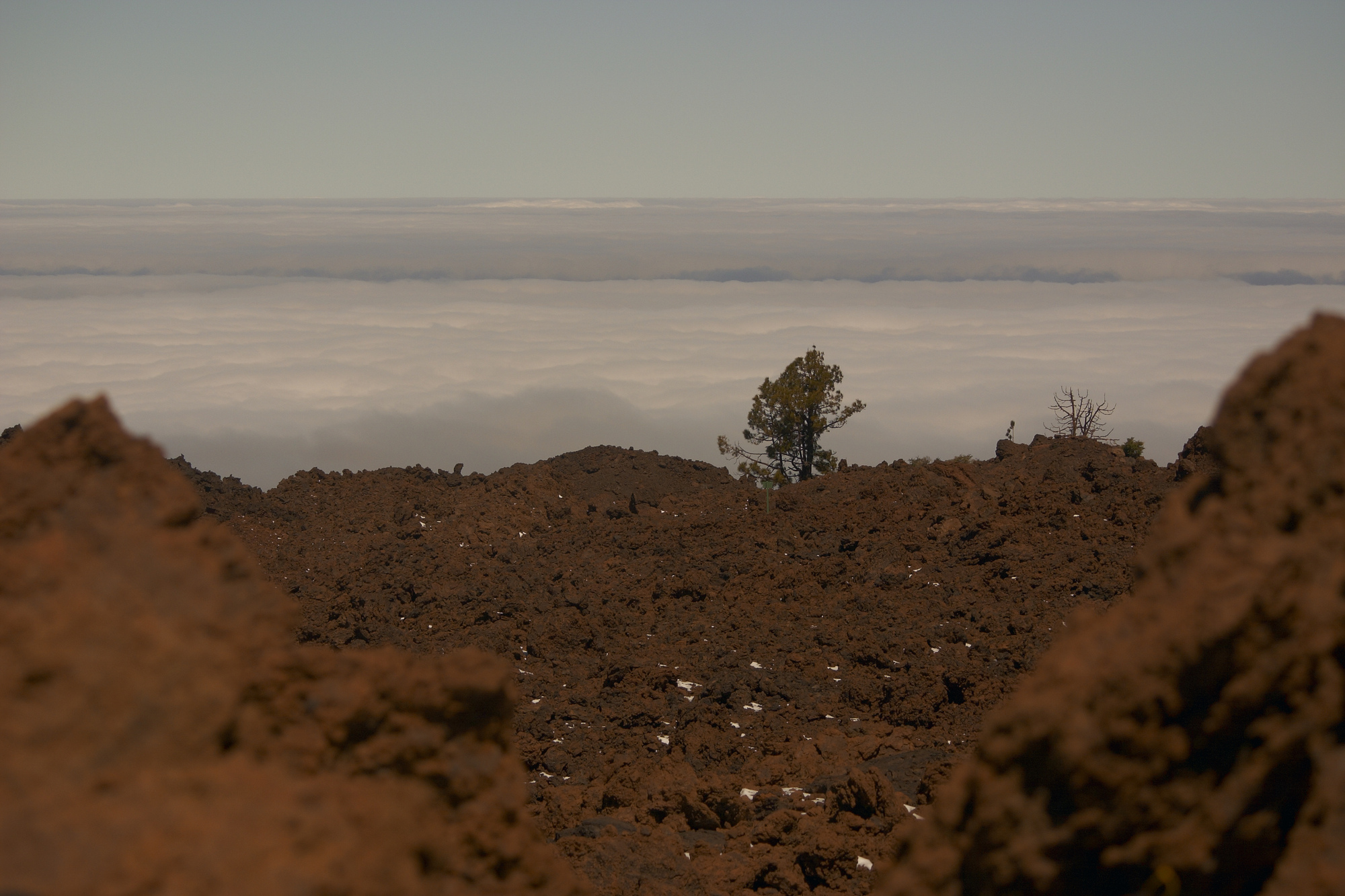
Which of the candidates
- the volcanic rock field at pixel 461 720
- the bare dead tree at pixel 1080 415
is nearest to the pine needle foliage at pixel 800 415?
the bare dead tree at pixel 1080 415

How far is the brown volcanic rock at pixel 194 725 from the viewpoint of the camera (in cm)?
242

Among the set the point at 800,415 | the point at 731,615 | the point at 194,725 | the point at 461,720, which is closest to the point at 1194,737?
the point at 461,720

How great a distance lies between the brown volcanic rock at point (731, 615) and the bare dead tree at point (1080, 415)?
A: 65.1 feet

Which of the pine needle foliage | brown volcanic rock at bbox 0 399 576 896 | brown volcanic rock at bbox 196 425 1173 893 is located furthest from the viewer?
the pine needle foliage

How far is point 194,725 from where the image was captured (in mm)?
2863

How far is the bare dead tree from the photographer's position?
45.3 meters

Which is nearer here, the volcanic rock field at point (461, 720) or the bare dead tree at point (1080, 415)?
the volcanic rock field at point (461, 720)

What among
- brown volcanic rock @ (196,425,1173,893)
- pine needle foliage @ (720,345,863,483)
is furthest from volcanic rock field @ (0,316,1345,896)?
pine needle foliage @ (720,345,863,483)

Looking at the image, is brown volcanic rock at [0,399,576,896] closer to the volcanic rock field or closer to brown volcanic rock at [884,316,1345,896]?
the volcanic rock field

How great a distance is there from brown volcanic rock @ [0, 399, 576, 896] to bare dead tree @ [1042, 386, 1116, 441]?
43831 millimetres

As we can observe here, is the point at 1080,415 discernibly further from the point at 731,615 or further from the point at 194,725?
the point at 194,725

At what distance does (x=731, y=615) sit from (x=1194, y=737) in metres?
15.0

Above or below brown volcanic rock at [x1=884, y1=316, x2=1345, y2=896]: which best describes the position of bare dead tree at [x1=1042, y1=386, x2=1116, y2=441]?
below

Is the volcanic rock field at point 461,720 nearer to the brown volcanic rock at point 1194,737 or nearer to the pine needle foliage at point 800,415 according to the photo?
the brown volcanic rock at point 1194,737
